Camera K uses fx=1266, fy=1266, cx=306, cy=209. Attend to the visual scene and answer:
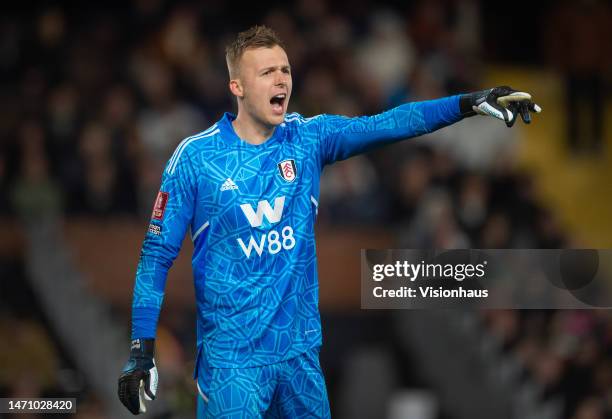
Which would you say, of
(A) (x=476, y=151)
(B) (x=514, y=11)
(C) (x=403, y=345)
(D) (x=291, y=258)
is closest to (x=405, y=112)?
(D) (x=291, y=258)

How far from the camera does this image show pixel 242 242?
18.0 ft

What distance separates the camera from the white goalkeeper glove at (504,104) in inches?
211

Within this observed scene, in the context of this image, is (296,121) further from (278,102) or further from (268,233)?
(268,233)

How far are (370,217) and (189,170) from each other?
6.16 m

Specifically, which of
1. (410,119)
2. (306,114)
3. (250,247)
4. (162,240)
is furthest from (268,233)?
(306,114)

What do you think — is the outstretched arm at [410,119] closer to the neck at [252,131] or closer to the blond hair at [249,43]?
the neck at [252,131]

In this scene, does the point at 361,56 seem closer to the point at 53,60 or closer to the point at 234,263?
the point at 53,60

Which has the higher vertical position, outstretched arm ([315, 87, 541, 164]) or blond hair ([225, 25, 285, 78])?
blond hair ([225, 25, 285, 78])

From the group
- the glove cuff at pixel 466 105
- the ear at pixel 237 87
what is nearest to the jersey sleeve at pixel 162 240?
the ear at pixel 237 87

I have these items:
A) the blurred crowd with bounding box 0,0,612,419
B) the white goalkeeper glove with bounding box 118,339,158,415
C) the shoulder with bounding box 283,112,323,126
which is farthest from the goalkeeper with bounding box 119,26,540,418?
the blurred crowd with bounding box 0,0,612,419

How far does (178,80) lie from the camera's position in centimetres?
1244

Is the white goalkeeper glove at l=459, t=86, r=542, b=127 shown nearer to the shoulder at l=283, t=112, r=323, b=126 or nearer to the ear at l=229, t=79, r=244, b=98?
the shoulder at l=283, t=112, r=323, b=126

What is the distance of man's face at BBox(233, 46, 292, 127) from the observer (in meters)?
5.52

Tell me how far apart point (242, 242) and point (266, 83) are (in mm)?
700
